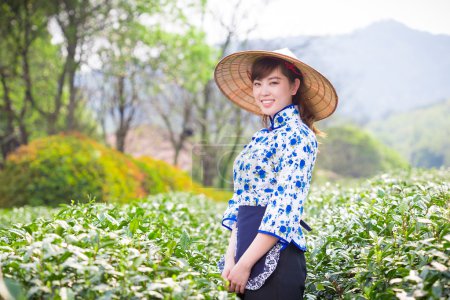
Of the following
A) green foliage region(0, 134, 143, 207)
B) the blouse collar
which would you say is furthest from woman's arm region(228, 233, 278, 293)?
green foliage region(0, 134, 143, 207)

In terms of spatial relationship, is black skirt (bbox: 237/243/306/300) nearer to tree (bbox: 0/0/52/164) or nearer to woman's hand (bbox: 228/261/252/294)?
woman's hand (bbox: 228/261/252/294)

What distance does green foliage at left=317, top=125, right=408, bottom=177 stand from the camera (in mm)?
28016

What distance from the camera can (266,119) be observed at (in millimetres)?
2629

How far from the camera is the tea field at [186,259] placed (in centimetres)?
168

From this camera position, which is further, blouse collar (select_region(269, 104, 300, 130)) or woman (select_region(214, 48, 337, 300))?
blouse collar (select_region(269, 104, 300, 130))

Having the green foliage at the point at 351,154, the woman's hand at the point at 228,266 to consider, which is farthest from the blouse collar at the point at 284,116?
the green foliage at the point at 351,154

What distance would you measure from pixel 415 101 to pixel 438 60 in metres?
4.68

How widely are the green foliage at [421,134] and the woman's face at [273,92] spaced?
3112 centimetres

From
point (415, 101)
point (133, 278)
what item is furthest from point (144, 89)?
point (415, 101)

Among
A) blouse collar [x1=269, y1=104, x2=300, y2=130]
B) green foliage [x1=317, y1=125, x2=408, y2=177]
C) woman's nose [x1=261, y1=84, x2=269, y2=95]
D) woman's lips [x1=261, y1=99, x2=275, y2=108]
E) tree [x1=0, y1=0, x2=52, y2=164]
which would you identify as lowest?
green foliage [x1=317, y1=125, x2=408, y2=177]

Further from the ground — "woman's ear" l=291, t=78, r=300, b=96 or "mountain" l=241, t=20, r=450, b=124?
"mountain" l=241, t=20, r=450, b=124

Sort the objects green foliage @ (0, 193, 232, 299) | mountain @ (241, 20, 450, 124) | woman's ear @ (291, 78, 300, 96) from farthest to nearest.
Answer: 1. mountain @ (241, 20, 450, 124)
2. woman's ear @ (291, 78, 300, 96)
3. green foliage @ (0, 193, 232, 299)

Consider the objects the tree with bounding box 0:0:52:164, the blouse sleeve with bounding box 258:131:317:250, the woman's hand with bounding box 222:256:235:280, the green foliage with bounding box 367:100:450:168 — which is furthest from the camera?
the green foliage with bounding box 367:100:450:168

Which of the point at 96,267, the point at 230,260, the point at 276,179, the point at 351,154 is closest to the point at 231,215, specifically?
the point at 230,260
